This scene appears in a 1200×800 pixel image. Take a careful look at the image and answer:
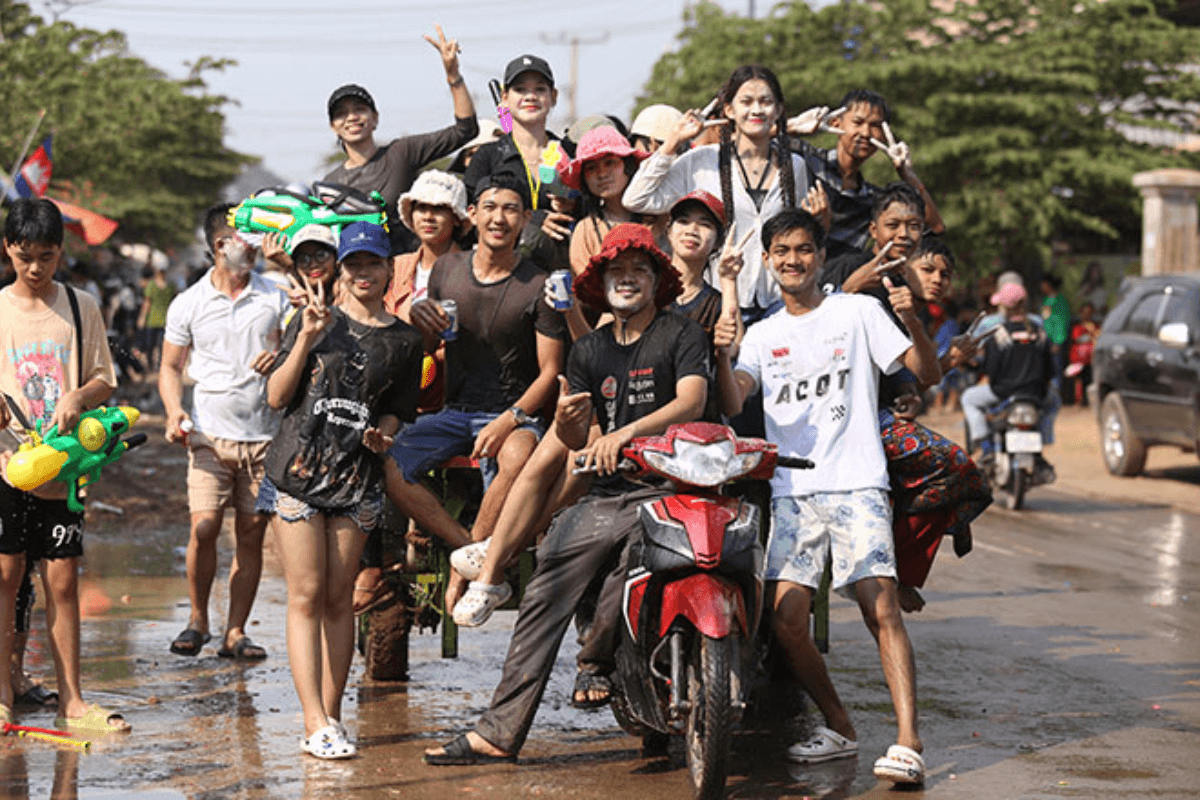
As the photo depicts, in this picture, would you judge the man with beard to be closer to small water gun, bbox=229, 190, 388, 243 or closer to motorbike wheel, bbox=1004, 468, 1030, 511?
small water gun, bbox=229, 190, 388, 243

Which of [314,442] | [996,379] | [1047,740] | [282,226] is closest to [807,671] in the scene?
[1047,740]

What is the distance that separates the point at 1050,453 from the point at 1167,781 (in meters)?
13.7

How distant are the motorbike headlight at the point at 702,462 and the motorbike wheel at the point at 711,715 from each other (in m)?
0.56

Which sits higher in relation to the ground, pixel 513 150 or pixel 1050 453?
pixel 513 150

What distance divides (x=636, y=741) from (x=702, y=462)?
5.14ft

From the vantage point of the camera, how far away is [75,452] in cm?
698

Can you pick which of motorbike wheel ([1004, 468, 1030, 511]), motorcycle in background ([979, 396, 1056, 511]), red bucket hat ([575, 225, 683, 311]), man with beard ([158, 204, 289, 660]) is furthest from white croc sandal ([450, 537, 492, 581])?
motorbike wheel ([1004, 468, 1030, 511])

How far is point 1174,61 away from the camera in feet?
86.3

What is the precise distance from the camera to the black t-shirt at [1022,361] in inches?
593

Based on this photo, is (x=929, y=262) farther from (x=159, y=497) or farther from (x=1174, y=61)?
(x=1174, y=61)

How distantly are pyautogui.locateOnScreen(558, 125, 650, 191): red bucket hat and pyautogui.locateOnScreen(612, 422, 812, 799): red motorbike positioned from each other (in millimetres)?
1736

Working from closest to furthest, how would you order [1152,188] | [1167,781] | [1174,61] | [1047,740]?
[1167,781] < [1047,740] < [1152,188] < [1174,61]

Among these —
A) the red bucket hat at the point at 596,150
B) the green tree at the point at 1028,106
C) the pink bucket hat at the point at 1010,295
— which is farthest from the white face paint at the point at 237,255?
the green tree at the point at 1028,106

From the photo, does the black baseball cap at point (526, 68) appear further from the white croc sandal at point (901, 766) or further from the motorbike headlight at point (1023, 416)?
the motorbike headlight at point (1023, 416)
